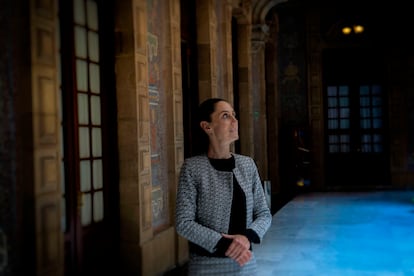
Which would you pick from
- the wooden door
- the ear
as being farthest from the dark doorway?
the ear

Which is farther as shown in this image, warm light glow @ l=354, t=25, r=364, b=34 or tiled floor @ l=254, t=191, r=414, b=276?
warm light glow @ l=354, t=25, r=364, b=34

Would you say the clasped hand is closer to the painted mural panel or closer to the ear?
the ear

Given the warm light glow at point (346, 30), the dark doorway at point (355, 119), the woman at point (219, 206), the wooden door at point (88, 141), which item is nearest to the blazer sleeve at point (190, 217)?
the woman at point (219, 206)

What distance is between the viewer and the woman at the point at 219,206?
7.93 feet

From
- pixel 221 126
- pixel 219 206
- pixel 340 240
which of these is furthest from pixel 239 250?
pixel 340 240

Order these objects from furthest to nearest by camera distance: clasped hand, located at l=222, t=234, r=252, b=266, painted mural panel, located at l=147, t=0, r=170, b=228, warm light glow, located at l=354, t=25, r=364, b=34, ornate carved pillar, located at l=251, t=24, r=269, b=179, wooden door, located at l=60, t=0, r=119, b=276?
warm light glow, located at l=354, t=25, r=364, b=34 < ornate carved pillar, located at l=251, t=24, r=269, b=179 < painted mural panel, located at l=147, t=0, r=170, b=228 < wooden door, located at l=60, t=0, r=119, b=276 < clasped hand, located at l=222, t=234, r=252, b=266

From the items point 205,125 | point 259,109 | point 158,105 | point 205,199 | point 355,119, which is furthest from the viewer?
point 355,119

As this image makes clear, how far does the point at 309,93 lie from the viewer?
15.2 m

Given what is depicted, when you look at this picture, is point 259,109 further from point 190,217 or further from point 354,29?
point 190,217

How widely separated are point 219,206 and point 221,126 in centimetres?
36

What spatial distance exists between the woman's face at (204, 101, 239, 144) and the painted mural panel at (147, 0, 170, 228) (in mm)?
3342

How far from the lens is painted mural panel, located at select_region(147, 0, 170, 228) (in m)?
5.98

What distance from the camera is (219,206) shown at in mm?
2518

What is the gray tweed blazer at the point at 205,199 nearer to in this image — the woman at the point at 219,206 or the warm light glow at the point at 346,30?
the woman at the point at 219,206
